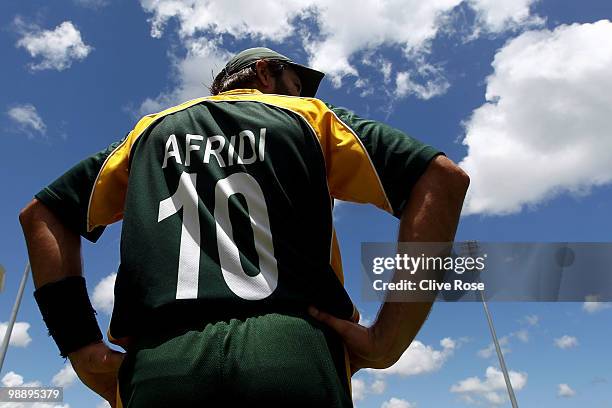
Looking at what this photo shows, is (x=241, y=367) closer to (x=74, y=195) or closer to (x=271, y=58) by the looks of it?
(x=74, y=195)

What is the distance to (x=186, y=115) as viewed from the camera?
6.98 ft

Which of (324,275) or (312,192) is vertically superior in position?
(312,192)

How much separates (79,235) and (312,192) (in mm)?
1069

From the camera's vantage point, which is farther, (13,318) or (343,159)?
(13,318)

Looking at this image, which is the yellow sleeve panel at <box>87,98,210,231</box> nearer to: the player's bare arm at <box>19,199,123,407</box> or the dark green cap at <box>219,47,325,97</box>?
the player's bare arm at <box>19,199,123,407</box>

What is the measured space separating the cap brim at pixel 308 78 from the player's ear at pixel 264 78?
0.13 meters

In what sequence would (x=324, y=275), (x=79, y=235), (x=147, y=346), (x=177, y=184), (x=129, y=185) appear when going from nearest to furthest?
(x=147, y=346) → (x=324, y=275) → (x=177, y=184) → (x=129, y=185) → (x=79, y=235)

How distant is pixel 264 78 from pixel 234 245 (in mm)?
1083

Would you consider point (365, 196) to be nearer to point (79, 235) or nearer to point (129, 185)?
point (129, 185)

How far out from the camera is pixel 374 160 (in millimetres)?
1903

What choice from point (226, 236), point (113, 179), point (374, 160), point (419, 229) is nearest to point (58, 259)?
point (113, 179)

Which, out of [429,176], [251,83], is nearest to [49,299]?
[251,83]

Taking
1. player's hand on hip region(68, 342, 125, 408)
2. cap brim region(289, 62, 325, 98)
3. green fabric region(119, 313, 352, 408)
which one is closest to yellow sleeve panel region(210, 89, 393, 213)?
green fabric region(119, 313, 352, 408)

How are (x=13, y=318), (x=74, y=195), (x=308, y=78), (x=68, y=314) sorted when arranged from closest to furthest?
(x=68, y=314) < (x=74, y=195) < (x=308, y=78) < (x=13, y=318)
